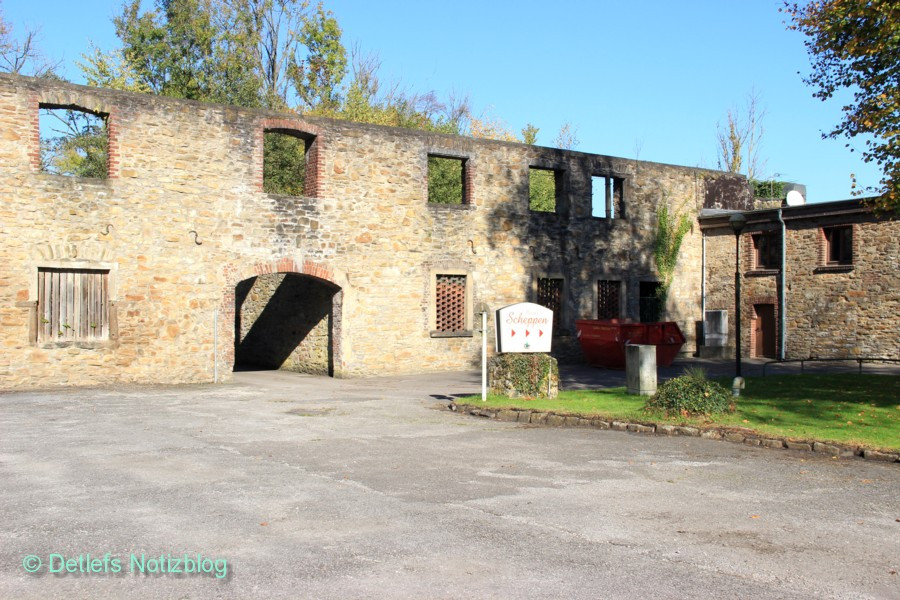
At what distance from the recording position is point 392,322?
20609mm

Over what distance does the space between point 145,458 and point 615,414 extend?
652cm

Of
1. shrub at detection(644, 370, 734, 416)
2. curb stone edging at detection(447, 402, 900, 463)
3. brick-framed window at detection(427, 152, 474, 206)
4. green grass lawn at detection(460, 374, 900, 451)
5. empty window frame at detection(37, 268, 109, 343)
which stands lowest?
curb stone edging at detection(447, 402, 900, 463)

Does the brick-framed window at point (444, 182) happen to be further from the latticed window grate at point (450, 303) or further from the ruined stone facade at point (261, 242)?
the latticed window grate at point (450, 303)

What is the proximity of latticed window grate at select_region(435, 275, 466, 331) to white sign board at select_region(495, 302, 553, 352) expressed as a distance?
6955 mm

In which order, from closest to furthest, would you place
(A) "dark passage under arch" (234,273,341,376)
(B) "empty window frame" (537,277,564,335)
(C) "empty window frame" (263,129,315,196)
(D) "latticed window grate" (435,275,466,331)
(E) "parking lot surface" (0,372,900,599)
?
(E) "parking lot surface" (0,372,900,599), (A) "dark passage under arch" (234,273,341,376), (D) "latticed window grate" (435,275,466,331), (B) "empty window frame" (537,277,564,335), (C) "empty window frame" (263,129,315,196)

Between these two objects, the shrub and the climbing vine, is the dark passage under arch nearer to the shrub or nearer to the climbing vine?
the shrub

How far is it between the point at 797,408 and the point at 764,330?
1355 centimetres

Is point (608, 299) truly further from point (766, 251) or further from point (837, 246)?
point (837, 246)

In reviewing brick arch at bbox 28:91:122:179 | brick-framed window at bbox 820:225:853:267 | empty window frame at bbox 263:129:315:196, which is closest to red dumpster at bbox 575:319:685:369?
brick-framed window at bbox 820:225:853:267

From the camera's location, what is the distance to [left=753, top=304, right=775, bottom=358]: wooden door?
25.6m

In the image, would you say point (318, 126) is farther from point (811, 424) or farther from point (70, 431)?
point (811, 424)

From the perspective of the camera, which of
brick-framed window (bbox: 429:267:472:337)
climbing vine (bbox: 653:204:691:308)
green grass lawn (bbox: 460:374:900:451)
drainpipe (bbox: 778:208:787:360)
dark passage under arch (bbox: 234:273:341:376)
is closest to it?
green grass lawn (bbox: 460:374:900:451)

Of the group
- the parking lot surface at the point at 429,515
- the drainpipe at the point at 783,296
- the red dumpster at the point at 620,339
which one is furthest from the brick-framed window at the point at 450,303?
the parking lot surface at the point at 429,515

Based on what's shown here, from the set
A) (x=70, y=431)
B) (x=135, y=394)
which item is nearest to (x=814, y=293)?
(x=135, y=394)
